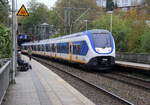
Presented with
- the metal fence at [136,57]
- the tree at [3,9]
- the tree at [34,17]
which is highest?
the tree at [34,17]

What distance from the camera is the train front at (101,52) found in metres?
26.8

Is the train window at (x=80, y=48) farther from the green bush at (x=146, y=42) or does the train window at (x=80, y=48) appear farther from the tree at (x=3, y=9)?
the green bush at (x=146, y=42)

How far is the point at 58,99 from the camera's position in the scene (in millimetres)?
12320

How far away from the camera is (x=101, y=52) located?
26.8 meters

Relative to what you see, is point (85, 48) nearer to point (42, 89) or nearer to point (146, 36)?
point (42, 89)

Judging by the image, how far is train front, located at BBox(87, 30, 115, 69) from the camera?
Result: 2678 cm

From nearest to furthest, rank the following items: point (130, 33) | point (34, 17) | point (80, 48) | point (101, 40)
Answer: point (101, 40) → point (80, 48) → point (130, 33) → point (34, 17)

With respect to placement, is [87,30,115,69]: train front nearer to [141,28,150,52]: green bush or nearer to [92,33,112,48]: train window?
[92,33,112,48]: train window

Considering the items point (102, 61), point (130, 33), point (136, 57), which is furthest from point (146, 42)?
point (102, 61)

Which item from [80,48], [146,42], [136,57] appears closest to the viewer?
[80,48]

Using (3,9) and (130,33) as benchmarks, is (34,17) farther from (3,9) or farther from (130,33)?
(3,9)

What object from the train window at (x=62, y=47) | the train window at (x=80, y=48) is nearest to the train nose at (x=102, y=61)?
the train window at (x=80, y=48)

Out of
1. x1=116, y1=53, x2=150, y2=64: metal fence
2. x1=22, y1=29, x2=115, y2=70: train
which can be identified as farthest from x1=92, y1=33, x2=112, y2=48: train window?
x1=116, y1=53, x2=150, y2=64: metal fence

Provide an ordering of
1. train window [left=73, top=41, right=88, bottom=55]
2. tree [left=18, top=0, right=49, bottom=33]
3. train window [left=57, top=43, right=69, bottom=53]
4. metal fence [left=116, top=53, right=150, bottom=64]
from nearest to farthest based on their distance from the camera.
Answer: train window [left=73, top=41, right=88, bottom=55], metal fence [left=116, top=53, right=150, bottom=64], train window [left=57, top=43, right=69, bottom=53], tree [left=18, top=0, right=49, bottom=33]
